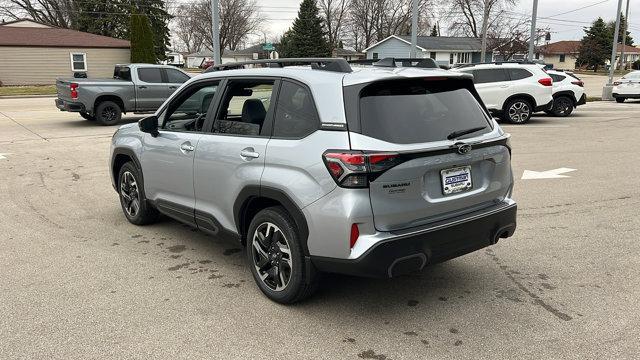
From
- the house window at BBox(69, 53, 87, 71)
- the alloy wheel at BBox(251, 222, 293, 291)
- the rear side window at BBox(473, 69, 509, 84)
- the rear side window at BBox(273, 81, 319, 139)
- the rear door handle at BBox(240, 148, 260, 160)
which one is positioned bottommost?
the alloy wheel at BBox(251, 222, 293, 291)

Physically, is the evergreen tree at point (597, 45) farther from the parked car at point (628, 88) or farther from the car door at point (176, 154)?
the car door at point (176, 154)

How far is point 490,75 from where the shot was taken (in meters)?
15.9

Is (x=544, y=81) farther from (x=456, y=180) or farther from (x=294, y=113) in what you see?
(x=294, y=113)

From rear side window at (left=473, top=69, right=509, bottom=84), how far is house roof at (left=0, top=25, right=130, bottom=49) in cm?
3093

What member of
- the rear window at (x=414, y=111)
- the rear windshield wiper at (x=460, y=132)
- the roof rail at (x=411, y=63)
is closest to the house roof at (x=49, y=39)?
the roof rail at (x=411, y=63)

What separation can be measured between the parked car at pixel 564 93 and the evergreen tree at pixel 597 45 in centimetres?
6738

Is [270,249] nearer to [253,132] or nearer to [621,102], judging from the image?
[253,132]

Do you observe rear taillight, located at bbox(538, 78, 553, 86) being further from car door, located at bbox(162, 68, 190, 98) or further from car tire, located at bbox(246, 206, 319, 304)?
car tire, located at bbox(246, 206, 319, 304)

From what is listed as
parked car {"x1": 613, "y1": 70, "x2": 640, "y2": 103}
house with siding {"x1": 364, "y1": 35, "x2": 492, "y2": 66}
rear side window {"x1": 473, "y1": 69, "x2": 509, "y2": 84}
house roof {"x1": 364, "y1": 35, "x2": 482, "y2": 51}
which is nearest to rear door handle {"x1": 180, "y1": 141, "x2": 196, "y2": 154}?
rear side window {"x1": 473, "y1": 69, "x2": 509, "y2": 84}

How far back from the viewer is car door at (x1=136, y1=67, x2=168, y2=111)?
16.0m

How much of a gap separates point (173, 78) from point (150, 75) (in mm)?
748

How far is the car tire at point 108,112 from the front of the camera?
1534 centimetres

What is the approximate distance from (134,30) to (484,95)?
1135 inches

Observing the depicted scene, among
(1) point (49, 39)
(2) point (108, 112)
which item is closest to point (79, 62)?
(1) point (49, 39)
